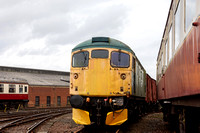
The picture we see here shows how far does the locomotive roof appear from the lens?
31.1ft

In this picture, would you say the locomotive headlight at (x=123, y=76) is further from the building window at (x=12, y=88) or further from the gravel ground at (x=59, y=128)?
the building window at (x=12, y=88)

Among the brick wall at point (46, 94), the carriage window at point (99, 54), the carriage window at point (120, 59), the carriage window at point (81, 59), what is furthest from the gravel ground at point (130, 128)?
the brick wall at point (46, 94)

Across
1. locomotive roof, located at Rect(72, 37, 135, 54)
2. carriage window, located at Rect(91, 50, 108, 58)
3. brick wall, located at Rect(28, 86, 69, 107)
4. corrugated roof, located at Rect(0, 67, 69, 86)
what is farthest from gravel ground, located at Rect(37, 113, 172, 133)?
corrugated roof, located at Rect(0, 67, 69, 86)

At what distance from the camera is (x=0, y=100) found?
82.4 ft

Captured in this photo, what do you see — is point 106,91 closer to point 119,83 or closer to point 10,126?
point 119,83

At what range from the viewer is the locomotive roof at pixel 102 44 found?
949 centimetres

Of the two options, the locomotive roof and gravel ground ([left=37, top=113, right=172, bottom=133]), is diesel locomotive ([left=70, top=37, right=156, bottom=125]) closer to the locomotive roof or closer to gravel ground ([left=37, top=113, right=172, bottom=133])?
the locomotive roof

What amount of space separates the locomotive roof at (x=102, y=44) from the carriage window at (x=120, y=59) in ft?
0.93

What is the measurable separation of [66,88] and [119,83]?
33.3m

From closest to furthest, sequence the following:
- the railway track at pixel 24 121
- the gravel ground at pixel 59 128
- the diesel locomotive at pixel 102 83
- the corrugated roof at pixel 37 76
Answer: the diesel locomotive at pixel 102 83, the gravel ground at pixel 59 128, the railway track at pixel 24 121, the corrugated roof at pixel 37 76

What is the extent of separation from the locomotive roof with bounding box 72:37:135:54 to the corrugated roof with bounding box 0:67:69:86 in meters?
28.1

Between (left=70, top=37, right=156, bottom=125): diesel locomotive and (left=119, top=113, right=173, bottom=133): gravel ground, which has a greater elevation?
(left=70, top=37, right=156, bottom=125): diesel locomotive

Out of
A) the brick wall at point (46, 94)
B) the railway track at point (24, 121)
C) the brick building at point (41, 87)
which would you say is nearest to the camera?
the railway track at point (24, 121)

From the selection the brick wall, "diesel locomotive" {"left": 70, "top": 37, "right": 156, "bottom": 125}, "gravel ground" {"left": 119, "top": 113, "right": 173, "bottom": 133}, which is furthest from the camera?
the brick wall
